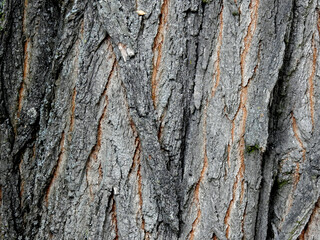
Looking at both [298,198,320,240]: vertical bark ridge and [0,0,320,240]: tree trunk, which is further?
[298,198,320,240]: vertical bark ridge

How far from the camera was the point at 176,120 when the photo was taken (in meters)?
1.54

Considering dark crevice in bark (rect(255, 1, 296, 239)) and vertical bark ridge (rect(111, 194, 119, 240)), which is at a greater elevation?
dark crevice in bark (rect(255, 1, 296, 239))

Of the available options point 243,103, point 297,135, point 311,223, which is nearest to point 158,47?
point 243,103

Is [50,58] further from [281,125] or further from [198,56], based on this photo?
[281,125]

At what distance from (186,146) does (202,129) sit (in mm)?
105

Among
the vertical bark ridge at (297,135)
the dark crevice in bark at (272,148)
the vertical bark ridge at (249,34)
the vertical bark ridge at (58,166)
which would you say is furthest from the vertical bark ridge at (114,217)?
the vertical bark ridge at (297,135)

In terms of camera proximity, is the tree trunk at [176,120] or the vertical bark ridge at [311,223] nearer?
the tree trunk at [176,120]

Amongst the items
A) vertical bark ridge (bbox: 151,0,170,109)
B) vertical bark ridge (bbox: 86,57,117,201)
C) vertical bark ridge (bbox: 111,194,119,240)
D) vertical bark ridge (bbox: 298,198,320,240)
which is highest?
vertical bark ridge (bbox: 151,0,170,109)

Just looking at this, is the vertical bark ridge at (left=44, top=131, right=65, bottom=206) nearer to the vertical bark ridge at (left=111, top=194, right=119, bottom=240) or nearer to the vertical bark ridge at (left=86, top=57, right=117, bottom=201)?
the vertical bark ridge at (left=86, top=57, right=117, bottom=201)

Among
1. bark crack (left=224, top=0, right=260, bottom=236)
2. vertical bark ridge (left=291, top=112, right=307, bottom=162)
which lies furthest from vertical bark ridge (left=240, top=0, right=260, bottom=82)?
vertical bark ridge (left=291, top=112, right=307, bottom=162)

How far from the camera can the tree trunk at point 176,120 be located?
4.98 feet

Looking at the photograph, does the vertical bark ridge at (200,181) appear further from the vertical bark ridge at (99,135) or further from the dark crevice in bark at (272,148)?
the vertical bark ridge at (99,135)

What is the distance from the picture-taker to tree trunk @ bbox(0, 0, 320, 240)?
1.52m

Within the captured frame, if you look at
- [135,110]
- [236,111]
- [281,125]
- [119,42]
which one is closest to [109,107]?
[135,110]
